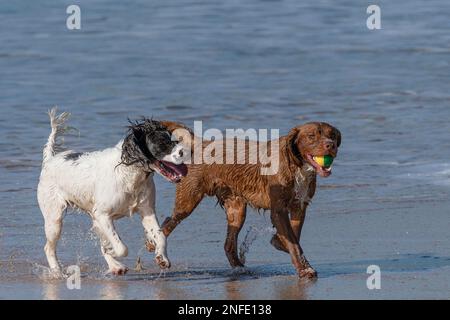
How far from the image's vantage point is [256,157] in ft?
26.6

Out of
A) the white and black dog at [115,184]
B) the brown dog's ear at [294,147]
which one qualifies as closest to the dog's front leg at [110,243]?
the white and black dog at [115,184]

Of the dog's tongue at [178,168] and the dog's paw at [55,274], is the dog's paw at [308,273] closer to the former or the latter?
the dog's tongue at [178,168]

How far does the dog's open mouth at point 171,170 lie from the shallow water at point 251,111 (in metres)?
0.70

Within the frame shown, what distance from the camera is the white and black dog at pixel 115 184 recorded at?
24.5ft

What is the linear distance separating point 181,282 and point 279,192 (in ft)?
3.00

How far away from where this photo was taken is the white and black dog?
7469 millimetres

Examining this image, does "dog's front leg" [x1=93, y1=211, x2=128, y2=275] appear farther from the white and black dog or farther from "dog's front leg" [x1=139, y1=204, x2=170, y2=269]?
"dog's front leg" [x1=139, y1=204, x2=170, y2=269]

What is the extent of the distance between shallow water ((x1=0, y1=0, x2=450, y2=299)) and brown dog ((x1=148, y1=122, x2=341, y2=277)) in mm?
220

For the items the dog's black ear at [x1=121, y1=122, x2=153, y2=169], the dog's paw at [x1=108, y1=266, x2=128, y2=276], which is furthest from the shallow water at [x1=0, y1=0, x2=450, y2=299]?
the dog's black ear at [x1=121, y1=122, x2=153, y2=169]

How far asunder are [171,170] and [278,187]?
0.81 meters

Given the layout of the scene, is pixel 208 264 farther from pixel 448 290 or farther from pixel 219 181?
pixel 448 290

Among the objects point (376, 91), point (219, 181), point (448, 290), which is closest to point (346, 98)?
point (376, 91)

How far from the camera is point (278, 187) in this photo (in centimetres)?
789

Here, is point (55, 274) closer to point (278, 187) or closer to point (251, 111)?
point (278, 187)
